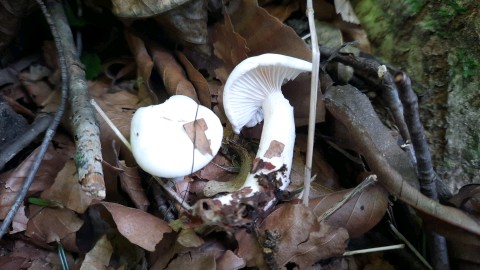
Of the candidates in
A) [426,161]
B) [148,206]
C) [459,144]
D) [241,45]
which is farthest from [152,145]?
[459,144]

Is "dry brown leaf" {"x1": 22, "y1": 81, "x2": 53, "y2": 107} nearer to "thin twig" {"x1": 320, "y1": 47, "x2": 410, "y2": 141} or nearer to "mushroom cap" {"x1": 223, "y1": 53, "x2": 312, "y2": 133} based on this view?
"mushroom cap" {"x1": 223, "y1": 53, "x2": 312, "y2": 133}

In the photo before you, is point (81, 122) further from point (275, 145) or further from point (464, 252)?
point (464, 252)

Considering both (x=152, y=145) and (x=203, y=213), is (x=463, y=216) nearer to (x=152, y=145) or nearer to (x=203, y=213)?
(x=203, y=213)

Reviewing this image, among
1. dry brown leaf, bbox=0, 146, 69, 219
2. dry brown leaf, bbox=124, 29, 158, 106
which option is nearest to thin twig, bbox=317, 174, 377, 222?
dry brown leaf, bbox=124, 29, 158, 106

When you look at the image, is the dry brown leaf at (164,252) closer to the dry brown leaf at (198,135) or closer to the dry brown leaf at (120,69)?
the dry brown leaf at (198,135)

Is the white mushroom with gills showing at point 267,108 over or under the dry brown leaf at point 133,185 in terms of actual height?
over

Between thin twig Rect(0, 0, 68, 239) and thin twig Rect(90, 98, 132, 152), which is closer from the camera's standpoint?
thin twig Rect(0, 0, 68, 239)

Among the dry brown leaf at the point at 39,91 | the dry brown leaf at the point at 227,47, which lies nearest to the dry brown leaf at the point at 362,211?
the dry brown leaf at the point at 227,47
